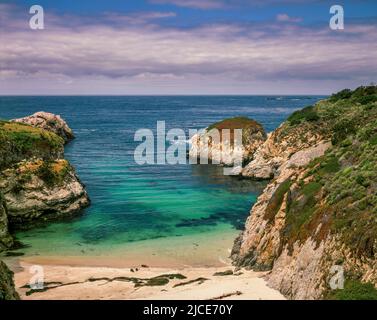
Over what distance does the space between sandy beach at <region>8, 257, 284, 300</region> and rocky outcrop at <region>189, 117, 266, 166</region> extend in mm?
46353

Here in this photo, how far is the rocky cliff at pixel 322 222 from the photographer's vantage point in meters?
20.6

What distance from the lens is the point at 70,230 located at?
43031mm

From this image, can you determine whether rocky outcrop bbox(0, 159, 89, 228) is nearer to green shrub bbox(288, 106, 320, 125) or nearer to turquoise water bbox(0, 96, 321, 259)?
turquoise water bbox(0, 96, 321, 259)

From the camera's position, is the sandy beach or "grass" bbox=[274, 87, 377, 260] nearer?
"grass" bbox=[274, 87, 377, 260]

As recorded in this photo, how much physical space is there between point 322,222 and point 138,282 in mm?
12706

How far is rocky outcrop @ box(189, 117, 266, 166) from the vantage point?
257ft

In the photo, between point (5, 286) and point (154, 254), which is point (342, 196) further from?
point (5, 286)

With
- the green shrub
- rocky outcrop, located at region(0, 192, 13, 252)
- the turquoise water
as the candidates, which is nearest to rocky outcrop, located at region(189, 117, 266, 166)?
the turquoise water

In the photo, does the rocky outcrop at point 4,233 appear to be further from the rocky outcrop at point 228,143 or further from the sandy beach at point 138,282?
the rocky outcrop at point 228,143

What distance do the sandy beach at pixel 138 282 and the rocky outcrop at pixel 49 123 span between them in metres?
76.6

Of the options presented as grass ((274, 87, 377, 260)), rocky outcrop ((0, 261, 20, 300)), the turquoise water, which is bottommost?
the turquoise water

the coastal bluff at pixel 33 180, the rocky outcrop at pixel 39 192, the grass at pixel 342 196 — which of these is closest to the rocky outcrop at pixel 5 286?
the grass at pixel 342 196

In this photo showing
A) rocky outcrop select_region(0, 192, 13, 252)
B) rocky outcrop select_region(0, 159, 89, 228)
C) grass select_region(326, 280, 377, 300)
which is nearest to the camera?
grass select_region(326, 280, 377, 300)
